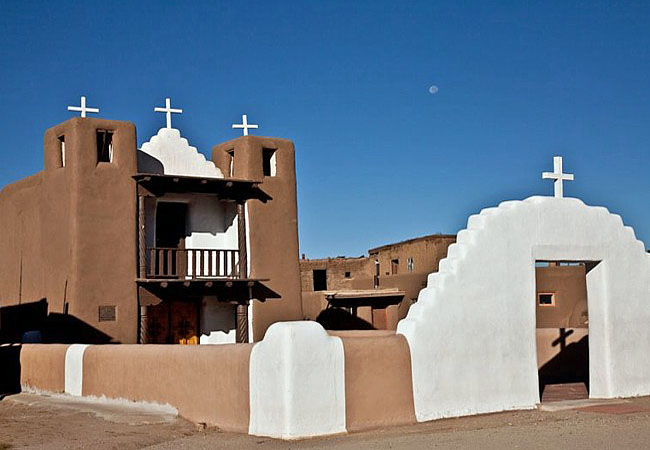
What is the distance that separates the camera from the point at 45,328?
65.3ft

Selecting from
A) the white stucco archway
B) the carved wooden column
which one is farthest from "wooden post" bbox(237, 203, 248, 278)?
the white stucco archway

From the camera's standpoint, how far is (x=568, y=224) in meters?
13.3

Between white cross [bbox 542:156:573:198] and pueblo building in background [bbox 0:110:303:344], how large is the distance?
9349 millimetres

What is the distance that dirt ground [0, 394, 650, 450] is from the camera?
9727 millimetres

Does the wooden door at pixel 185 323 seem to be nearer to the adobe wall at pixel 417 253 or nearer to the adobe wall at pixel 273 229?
the adobe wall at pixel 273 229

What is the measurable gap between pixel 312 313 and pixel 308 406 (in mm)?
19193

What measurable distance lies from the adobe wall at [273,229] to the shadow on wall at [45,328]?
168 inches

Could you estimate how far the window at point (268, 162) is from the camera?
22391 millimetres

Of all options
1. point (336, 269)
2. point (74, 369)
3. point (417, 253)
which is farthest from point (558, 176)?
point (336, 269)

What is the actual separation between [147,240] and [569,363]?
1052 centimetres

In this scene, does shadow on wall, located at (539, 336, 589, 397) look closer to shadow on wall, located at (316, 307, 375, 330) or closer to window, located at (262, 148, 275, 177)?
window, located at (262, 148, 275, 177)

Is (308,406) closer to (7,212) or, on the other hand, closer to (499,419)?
(499,419)

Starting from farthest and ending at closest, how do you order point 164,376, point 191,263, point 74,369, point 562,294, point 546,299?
point 546,299, point 562,294, point 191,263, point 74,369, point 164,376

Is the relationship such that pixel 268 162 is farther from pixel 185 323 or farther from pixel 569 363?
pixel 569 363
